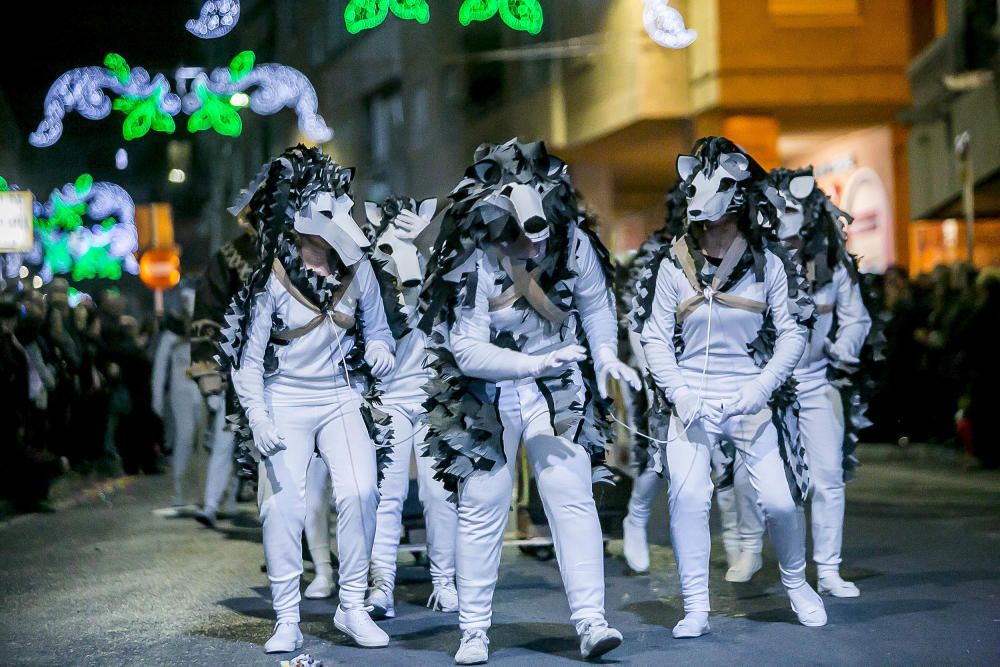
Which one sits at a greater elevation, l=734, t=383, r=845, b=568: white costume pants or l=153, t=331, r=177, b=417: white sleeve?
l=153, t=331, r=177, b=417: white sleeve

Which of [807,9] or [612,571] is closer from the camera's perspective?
[612,571]

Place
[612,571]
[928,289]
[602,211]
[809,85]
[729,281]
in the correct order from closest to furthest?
[729,281], [612,571], [928,289], [809,85], [602,211]

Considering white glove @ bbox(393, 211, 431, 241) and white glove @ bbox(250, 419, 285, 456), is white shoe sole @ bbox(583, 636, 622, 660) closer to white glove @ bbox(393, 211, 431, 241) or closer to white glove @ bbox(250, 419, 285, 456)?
white glove @ bbox(250, 419, 285, 456)

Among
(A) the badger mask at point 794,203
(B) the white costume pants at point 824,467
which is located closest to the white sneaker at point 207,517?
(B) the white costume pants at point 824,467

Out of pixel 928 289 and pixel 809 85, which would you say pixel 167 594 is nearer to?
pixel 928 289

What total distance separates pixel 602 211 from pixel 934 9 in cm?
824

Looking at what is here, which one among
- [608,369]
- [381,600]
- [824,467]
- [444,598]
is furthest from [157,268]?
[608,369]

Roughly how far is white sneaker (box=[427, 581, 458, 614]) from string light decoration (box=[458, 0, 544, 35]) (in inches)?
150

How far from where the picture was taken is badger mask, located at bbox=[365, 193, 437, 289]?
8.99 m

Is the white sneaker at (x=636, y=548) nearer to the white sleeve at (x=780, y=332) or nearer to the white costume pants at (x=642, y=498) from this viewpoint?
the white costume pants at (x=642, y=498)

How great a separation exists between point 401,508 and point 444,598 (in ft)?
1.78

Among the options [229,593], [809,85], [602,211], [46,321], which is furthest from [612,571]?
[602,211]

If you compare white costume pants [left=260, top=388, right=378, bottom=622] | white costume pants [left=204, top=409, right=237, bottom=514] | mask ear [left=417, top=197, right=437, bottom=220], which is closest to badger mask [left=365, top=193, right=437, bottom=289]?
mask ear [left=417, top=197, right=437, bottom=220]

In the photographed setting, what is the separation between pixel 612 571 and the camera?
963cm
